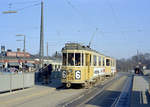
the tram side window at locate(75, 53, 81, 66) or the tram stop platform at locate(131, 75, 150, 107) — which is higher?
the tram side window at locate(75, 53, 81, 66)

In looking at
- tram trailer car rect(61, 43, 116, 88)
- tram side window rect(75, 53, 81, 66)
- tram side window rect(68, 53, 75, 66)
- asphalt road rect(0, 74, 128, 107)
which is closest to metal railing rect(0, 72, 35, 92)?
asphalt road rect(0, 74, 128, 107)

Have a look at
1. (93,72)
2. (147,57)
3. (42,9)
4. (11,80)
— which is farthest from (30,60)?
(147,57)

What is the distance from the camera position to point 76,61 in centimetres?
2034

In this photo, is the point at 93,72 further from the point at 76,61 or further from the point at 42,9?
the point at 42,9

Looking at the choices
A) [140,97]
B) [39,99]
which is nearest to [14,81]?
[39,99]

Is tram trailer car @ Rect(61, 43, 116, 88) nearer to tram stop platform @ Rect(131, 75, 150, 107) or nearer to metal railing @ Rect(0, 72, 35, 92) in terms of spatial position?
metal railing @ Rect(0, 72, 35, 92)

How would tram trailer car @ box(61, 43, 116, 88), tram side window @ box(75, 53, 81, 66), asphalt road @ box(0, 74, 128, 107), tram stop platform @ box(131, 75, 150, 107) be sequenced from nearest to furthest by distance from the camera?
asphalt road @ box(0, 74, 128, 107), tram stop platform @ box(131, 75, 150, 107), tram trailer car @ box(61, 43, 116, 88), tram side window @ box(75, 53, 81, 66)

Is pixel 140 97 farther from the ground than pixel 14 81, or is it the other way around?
pixel 14 81

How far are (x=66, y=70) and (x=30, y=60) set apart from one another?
38.1 m

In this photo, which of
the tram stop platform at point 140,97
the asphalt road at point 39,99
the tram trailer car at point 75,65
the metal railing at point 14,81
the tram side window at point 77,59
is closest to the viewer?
the asphalt road at point 39,99

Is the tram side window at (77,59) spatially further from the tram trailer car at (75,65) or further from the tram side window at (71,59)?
the tram side window at (71,59)

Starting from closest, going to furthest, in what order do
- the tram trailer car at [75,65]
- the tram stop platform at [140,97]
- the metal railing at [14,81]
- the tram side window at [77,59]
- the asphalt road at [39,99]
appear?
the asphalt road at [39,99], the tram stop platform at [140,97], the metal railing at [14,81], the tram trailer car at [75,65], the tram side window at [77,59]

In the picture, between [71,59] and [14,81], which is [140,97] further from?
[14,81]

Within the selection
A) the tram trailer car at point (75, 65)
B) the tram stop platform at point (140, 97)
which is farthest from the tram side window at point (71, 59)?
the tram stop platform at point (140, 97)
